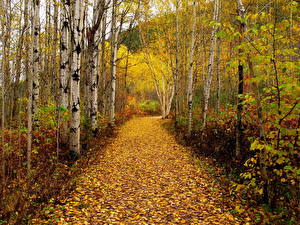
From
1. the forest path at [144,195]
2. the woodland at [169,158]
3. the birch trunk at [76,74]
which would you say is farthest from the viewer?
the birch trunk at [76,74]

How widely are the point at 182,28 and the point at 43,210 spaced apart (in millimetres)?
14175

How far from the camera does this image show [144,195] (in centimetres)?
478

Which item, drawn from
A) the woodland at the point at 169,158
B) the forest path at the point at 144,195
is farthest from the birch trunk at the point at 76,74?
the forest path at the point at 144,195

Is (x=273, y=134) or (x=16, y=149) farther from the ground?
(x=273, y=134)

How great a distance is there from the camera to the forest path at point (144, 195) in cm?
384

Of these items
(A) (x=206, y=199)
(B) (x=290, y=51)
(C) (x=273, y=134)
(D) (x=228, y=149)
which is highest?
(B) (x=290, y=51)

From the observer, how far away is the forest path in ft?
12.6

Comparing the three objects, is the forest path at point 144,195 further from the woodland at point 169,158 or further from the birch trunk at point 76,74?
the birch trunk at point 76,74

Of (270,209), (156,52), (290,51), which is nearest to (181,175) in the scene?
(270,209)

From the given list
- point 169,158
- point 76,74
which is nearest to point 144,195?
point 169,158

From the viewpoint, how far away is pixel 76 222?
3576mm

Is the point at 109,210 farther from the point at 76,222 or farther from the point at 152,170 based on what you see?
the point at 152,170

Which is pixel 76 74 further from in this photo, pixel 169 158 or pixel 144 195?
pixel 169 158

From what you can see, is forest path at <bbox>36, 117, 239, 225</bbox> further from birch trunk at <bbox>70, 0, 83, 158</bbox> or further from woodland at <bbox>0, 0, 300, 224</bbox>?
birch trunk at <bbox>70, 0, 83, 158</bbox>
